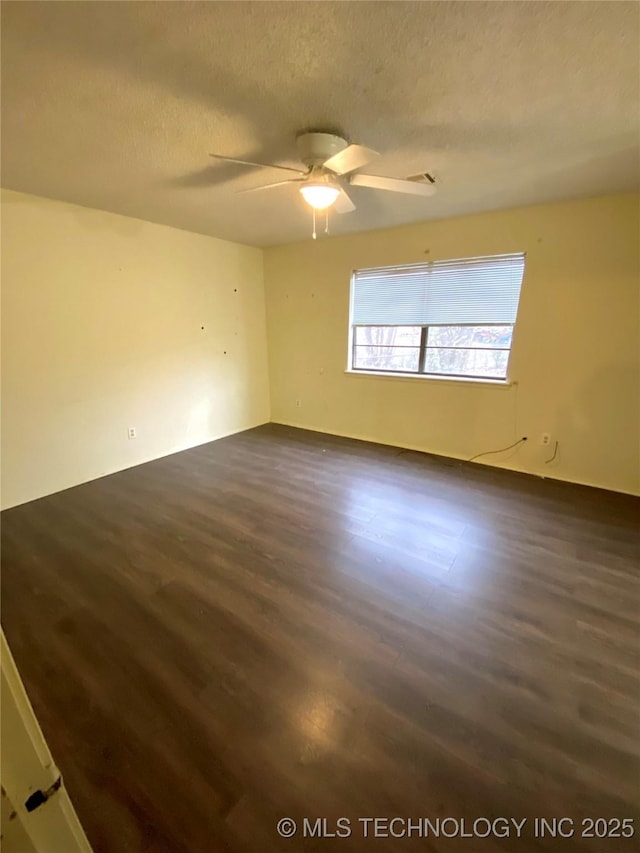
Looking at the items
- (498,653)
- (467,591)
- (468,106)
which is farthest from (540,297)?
(498,653)

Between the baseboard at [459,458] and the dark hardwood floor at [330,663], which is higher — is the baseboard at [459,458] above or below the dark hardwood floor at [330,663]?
above

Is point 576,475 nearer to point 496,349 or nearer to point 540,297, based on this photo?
point 496,349

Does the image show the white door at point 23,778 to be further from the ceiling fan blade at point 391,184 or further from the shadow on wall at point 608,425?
the shadow on wall at point 608,425

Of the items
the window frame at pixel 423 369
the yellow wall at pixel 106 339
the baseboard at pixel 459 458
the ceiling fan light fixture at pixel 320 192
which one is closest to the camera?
the ceiling fan light fixture at pixel 320 192

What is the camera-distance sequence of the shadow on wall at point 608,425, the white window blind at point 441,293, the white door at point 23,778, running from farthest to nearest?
the white window blind at point 441,293, the shadow on wall at point 608,425, the white door at point 23,778

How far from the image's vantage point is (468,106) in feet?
5.55

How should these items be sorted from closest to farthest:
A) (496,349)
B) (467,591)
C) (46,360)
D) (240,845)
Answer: (240,845) < (467,591) < (46,360) < (496,349)

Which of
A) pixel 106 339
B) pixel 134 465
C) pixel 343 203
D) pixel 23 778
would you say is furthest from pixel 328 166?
pixel 134 465

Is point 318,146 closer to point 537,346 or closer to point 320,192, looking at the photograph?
point 320,192

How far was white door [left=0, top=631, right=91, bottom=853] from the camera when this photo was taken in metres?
0.46

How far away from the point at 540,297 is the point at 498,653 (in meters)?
2.97

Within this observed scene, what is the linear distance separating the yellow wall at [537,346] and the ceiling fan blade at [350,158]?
2.10 meters

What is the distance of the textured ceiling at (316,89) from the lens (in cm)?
122

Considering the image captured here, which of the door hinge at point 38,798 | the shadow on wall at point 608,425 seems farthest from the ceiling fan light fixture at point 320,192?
the shadow on wall at point 608,425
